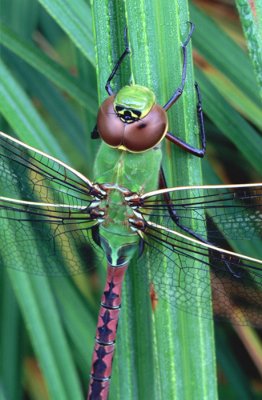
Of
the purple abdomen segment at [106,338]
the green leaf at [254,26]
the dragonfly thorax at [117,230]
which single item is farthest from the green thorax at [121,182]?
the green leaf at [254,26]

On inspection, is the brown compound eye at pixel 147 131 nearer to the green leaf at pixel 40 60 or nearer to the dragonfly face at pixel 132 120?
the dragonfly face at pixel 132 120

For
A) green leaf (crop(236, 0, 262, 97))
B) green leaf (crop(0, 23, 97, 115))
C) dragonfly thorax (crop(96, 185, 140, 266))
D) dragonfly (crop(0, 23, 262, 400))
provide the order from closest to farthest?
green leaf (crop(236, 0, 262, 97)) → dragonfly (crop(0, 23, 262, 400)) → dragonfly thorax (crop(96, 185, 140, 266)) → green leaf (crop(0, 23, 97, 115))

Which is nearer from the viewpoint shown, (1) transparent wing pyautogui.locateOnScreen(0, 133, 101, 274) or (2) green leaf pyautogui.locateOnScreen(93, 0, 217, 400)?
(2) green leaf pyautogui.locateOnScreen(93, 0, 217, 400)

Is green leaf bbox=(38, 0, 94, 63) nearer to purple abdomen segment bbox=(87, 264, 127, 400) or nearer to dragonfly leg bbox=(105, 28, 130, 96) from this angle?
dragonfly leg bbox=(105, 28, 130, 96)

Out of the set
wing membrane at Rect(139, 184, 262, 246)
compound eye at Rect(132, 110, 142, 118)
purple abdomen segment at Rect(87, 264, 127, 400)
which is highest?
compound eye at Rect(132, 110, 142, 118)

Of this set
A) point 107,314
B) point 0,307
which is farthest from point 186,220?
point 0,307

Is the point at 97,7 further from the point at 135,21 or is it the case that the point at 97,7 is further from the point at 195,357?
the point at 195,357

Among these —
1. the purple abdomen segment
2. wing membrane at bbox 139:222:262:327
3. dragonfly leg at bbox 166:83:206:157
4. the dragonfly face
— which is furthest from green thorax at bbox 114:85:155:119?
the purple abdomen segment
